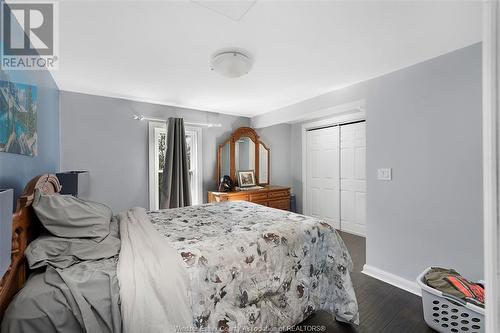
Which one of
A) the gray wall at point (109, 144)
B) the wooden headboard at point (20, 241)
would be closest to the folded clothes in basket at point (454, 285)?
the wooden headboard at point (20, 241)

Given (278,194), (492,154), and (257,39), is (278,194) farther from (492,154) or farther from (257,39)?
Answer: (492,154)

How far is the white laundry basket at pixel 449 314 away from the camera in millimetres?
1596

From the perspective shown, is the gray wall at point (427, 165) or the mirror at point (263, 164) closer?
the gray wall at point (427, 165)

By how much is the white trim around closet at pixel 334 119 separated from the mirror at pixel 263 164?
0.79 metres

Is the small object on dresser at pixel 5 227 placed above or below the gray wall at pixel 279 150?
below

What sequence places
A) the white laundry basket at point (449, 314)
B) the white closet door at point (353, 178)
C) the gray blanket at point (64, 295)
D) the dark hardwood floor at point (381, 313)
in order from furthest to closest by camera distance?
the white closet door at point (353, 178)
the dark hardwood floor at point (381, 313)
the white laundry basket at point (449, 314)
the gray blanket at point (64, 295)

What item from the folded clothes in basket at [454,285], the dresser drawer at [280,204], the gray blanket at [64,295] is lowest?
the folded clothes in basket at [454,285]

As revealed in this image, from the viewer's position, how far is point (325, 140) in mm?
4508

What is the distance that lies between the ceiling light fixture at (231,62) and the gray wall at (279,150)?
2589 millimetres

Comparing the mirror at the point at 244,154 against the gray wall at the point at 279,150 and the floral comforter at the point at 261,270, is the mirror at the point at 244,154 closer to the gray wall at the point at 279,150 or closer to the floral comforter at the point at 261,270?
the gray wall at the point at 279,150

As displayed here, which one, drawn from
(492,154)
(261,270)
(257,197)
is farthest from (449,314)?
(257,197)

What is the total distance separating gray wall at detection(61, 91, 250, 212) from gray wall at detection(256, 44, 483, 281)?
2.97 meters

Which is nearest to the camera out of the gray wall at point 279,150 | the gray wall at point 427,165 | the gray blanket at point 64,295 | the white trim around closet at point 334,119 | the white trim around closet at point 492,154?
the white trim around closet at point 492,154

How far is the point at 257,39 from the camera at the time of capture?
1.83 m
